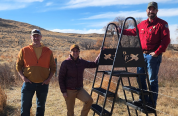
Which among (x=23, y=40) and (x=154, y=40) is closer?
(x=154, y=40)

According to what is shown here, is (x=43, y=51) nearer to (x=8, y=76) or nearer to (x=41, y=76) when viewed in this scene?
(x=41, y=76)

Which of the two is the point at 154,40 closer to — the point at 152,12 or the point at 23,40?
the point at 152,12

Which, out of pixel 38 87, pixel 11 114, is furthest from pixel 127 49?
pixel 11 114

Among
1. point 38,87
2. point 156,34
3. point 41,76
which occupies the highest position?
point 156,34

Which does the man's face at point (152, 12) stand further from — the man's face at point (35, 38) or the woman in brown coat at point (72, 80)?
the man's face at point (35, 38)

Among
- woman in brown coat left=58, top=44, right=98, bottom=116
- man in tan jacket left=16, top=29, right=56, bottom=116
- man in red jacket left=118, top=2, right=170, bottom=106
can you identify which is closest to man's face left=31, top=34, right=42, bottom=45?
man in tan jacket left=16, top=29, right=56, bottom=116

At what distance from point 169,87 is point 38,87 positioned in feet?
18.2

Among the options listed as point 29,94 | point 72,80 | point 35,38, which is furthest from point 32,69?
point 72,80

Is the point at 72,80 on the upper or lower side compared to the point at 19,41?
lower

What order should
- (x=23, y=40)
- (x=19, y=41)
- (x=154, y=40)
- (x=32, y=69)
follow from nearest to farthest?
(x=32, y=69), (x=154, y=40), (x=19, y=41), (x=23, y=40)

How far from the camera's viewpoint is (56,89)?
24.0 ft

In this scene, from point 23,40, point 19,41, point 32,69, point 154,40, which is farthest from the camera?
point 23,40

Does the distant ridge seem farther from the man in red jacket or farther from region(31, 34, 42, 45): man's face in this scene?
the man in red jacket

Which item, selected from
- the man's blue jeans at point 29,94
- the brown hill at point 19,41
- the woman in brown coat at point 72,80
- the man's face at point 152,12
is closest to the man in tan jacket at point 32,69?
the man's blue jeans at point 29,94
